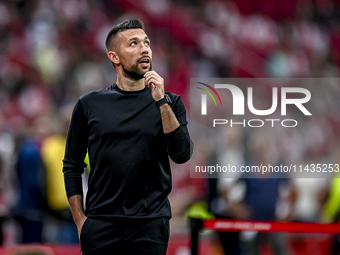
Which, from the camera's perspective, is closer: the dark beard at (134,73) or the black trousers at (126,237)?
the black trousers at (126,237)

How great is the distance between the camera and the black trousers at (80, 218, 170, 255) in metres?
2.47

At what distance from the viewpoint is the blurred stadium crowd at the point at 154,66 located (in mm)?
6078

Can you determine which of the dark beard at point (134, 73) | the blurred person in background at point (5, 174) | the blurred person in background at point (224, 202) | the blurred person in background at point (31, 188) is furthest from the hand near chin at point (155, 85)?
the blurred person in background at point (5, 174)

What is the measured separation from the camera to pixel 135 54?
2635 mm

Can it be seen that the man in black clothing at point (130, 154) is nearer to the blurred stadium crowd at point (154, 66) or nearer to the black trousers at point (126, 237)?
the black trousers at point (126, 237)

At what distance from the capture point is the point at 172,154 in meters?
2.48

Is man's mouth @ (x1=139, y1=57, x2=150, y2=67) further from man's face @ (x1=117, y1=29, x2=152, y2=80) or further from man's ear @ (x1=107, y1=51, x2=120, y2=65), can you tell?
man's ear @ (x1=107, y1=51, x2=120, y2=65)

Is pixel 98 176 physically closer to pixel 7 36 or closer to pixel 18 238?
pixel 18 238

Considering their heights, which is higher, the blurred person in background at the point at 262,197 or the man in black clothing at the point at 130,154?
the man in black clothing at the point at 130,154

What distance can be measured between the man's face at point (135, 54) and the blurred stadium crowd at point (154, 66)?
9.88ft

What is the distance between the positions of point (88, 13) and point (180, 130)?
10581mm

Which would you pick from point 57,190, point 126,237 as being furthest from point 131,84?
point 57,190

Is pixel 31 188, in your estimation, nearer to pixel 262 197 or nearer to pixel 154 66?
pixel 262 197

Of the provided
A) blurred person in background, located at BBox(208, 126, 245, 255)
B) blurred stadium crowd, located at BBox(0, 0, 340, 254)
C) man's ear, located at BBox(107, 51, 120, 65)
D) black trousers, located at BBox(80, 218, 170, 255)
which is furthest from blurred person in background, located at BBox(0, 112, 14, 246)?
black trousers, located at BBox(80, 218, 170, 255)
